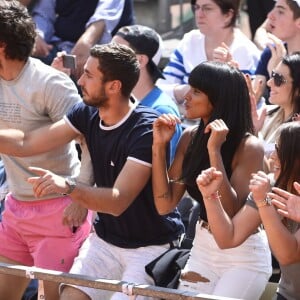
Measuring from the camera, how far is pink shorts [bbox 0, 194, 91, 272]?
5.00 meters

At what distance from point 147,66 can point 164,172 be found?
1.45 meters

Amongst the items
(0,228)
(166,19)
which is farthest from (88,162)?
(166,19)

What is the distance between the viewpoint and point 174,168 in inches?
187

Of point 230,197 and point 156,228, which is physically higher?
point 230,197

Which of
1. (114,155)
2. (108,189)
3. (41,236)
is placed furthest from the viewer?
(41,236)

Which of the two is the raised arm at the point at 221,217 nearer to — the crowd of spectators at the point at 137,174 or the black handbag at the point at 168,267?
the crowd of spectators at the point at 137,174

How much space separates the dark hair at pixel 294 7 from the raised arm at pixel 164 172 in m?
1.80

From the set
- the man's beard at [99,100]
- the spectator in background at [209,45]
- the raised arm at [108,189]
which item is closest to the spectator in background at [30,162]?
the man's beard at [99,100]

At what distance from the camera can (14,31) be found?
16.6ft

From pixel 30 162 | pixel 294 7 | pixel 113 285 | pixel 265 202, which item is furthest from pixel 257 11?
pixel 113 285

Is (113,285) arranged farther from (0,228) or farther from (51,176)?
(0,228)

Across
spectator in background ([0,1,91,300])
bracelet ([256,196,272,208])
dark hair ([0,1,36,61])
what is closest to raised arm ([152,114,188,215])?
spectator in background ([0,1,91,300])

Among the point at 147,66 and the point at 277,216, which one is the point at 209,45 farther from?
the point at 277,216

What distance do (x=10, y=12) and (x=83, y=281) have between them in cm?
168
